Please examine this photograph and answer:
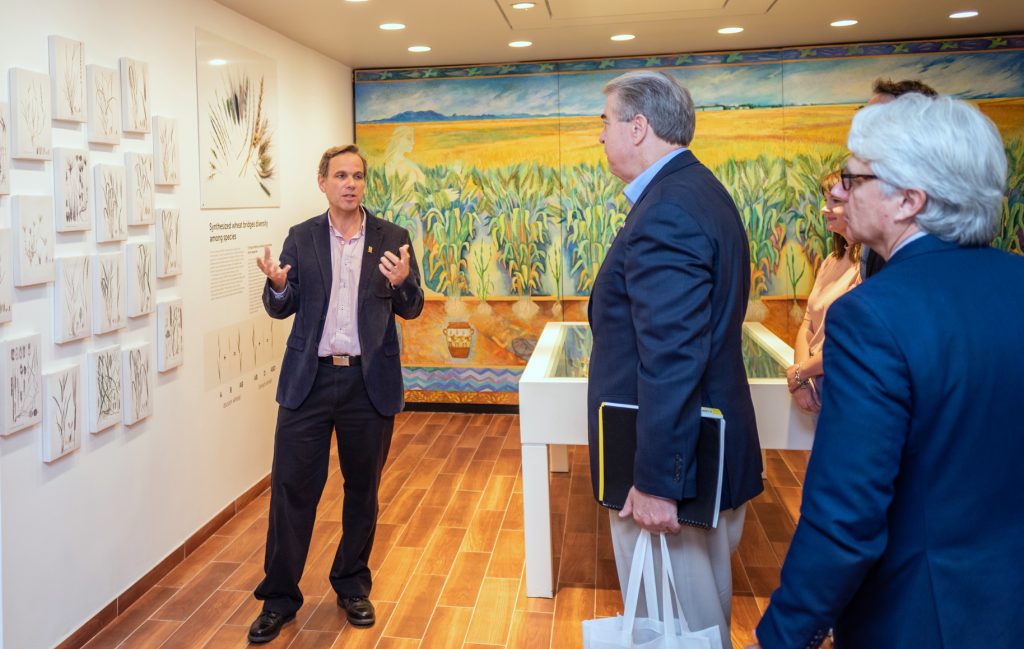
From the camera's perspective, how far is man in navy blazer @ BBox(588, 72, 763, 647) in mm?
1896

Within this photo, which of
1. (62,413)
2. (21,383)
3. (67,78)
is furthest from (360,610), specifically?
(67,78)

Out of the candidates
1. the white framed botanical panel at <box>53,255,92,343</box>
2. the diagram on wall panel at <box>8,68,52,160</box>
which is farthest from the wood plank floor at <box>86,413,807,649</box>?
the diagram on wall panel at <box>8,68,52,160</box>

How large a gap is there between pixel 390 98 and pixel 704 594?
5499 millimetres

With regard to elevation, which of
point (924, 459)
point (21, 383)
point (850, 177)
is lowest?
point (21, 383)

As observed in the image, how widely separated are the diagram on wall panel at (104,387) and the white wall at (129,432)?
0.05 meters

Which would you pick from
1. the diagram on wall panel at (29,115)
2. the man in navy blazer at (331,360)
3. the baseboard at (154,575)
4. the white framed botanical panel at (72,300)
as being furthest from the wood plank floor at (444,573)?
the diagram on wall panel at (29,115)

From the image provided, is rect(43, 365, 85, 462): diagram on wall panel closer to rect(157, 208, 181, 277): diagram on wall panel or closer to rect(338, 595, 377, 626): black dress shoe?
rect(157, 208, 181, 277): diagram on wall panel

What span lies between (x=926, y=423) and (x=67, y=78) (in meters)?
3.04

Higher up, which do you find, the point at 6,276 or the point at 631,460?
the point at 6,276

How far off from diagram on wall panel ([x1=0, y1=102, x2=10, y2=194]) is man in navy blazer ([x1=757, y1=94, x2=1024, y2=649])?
262cm

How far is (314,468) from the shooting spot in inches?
129

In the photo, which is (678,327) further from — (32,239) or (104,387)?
(104,387)

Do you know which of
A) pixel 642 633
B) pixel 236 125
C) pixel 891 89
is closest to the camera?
pixel 642 633

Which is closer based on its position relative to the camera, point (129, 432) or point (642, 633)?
point (642, 633)
